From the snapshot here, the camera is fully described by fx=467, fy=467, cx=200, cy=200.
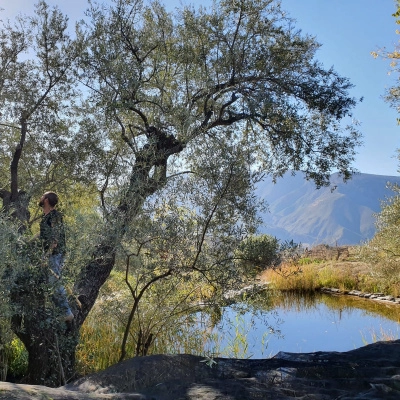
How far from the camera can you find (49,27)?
744 centimetres

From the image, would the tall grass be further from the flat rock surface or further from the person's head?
the flat rock surface

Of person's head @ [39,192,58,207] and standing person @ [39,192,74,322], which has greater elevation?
person's head @ [39,192,58,207]

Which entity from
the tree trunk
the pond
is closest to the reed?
the pond

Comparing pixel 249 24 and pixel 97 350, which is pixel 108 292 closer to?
pixel 97 350

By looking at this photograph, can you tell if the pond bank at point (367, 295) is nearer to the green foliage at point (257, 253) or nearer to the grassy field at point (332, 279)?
the grassy field at point (332, 279)

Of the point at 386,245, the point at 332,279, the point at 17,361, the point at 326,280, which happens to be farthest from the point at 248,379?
the point at 332,279

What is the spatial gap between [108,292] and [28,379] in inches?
63.8

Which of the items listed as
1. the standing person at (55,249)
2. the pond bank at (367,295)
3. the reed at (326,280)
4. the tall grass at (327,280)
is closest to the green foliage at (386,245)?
the pond bank at (367,295)

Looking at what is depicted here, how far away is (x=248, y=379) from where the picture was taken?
4.25m

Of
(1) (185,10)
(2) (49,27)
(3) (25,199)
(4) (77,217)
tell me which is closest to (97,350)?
(3) (25,199)

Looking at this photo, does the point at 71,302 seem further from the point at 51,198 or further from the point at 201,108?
the point at 201,108

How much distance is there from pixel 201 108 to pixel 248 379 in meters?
4.83

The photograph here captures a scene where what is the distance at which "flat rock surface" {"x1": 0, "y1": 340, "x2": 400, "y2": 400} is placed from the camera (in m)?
3.84

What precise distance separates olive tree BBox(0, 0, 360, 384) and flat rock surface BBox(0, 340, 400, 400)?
1.57m
